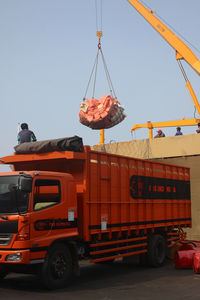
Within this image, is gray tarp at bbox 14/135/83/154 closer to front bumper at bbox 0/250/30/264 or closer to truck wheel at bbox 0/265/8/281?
front bumper at bbox 0/250/30/264

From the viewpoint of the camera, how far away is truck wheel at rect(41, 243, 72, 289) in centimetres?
841

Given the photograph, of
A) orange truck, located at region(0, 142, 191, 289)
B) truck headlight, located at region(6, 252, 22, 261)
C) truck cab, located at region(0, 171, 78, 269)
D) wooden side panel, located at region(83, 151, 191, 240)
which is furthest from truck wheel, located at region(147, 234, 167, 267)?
truck headlight, located at region(6, 252, 22, 261)

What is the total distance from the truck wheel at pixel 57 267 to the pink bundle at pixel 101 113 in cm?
923

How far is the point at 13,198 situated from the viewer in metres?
8.34

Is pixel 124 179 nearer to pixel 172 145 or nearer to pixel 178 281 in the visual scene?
pixel 178 281

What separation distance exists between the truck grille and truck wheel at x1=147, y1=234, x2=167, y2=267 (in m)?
5.44

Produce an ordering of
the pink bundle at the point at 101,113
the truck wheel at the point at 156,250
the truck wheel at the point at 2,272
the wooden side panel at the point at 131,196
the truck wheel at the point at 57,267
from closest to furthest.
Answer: the truck wheel at the point at 57,267
the truck wheel at the point at 2,272
the wooden side panel at the point at 131,196
the truck wheel at the point at 156,250
the pink bundle at the point at 101,113

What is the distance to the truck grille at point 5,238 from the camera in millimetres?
8126

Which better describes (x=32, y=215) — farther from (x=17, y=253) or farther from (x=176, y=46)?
(x=176, y=46)

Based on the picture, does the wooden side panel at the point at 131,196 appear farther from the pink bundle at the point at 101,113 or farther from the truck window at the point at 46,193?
the pink bundle at the point at 101,113

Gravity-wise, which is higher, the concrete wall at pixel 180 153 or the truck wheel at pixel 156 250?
the concrete wall at pixel 180 153

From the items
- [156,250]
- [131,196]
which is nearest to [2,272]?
[131,196]

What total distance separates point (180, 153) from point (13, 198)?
38.8 ft

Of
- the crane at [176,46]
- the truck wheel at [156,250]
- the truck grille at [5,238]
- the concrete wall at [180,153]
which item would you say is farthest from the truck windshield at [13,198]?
the crane at [176,46]
